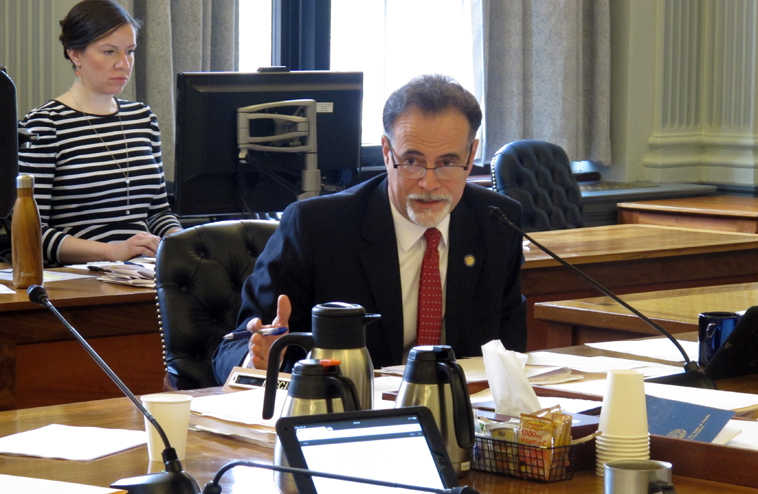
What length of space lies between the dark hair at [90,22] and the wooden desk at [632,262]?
4.97ft

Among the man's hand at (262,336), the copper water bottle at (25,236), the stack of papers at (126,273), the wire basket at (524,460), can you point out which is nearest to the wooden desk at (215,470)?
the wire basket at (524,460)

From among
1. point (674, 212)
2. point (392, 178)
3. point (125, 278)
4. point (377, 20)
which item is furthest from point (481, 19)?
point (392, 178)

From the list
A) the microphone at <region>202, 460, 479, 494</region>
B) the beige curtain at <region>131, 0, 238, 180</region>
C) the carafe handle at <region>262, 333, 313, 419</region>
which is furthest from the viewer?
the beige curtain at <region>131, 0, 238, 180</region>

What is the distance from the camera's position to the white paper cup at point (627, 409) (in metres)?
1.60

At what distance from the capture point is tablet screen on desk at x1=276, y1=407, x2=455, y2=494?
4.69 feet

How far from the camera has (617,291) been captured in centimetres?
400

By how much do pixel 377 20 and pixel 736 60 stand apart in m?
2.03

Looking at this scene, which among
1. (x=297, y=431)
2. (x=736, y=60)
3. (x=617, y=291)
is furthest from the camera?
(x=736, y=60)

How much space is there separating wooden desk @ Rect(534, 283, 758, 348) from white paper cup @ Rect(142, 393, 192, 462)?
1380mm

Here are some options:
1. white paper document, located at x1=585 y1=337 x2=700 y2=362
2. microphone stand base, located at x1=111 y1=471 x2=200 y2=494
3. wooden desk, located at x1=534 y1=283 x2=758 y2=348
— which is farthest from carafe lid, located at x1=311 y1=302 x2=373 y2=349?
wooden desk, located at x1=534 y1=283 x2=758 y2=348

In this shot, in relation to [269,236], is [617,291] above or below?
below

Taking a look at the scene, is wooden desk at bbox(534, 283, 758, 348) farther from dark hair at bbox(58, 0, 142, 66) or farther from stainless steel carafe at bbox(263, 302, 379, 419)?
dark hair at bbox(58, 0, 142, 66)

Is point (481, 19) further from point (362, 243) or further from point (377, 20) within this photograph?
point (362, 243)

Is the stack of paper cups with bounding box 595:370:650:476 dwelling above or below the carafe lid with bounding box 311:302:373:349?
below
